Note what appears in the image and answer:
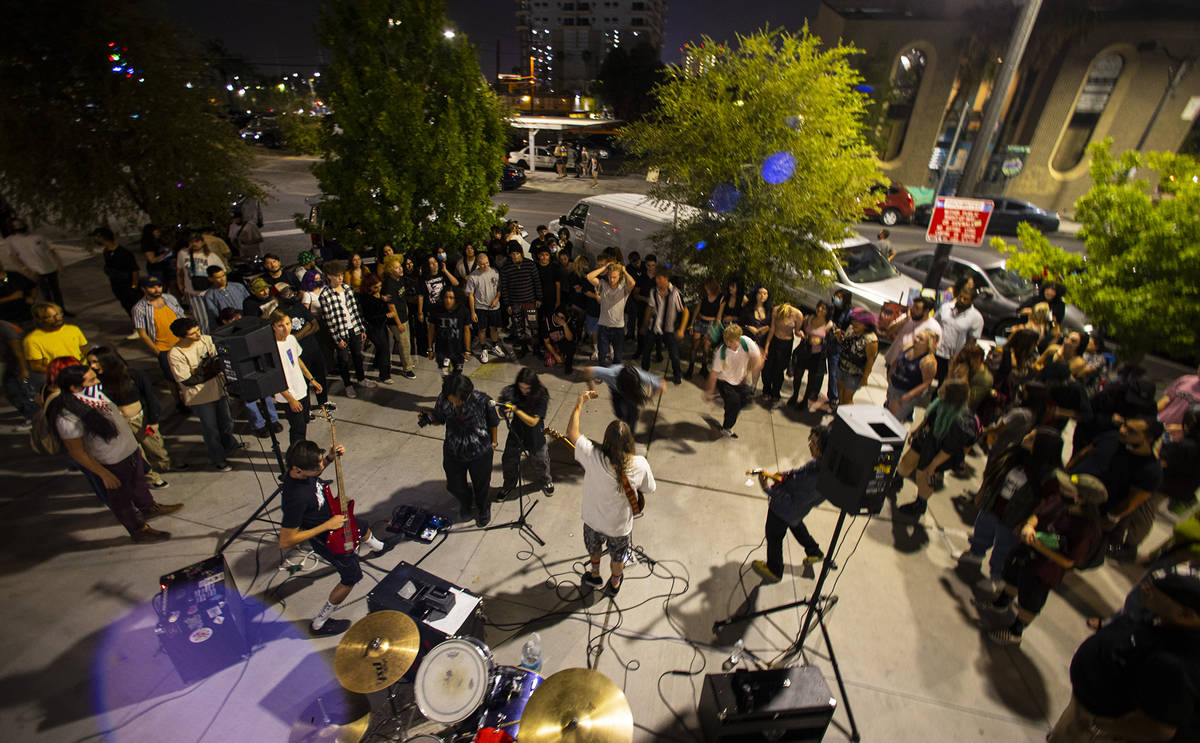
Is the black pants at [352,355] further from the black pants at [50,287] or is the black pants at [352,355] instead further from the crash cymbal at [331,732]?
the black pants at [50,287]

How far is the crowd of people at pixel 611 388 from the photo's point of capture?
3904mm

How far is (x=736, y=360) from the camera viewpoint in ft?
19.8

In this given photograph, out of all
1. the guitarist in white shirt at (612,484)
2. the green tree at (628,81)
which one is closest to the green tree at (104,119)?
the guitarist in white shirt at (612,484)

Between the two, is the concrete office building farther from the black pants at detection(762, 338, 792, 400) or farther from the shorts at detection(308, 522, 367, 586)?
the shorts at detection(308, 522, 367, 586)

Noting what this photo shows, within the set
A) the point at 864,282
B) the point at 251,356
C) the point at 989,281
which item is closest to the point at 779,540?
the point at 251,356

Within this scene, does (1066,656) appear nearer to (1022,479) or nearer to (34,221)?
(1022,479)

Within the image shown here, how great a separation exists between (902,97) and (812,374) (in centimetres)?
3016

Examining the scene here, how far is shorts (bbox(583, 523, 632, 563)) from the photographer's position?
13.1ft

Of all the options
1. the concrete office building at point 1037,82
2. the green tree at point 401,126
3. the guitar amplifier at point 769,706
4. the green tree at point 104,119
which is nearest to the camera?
the guitar amplifier at point 769,706

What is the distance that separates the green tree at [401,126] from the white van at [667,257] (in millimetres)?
3040

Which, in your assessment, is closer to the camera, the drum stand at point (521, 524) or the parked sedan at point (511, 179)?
the drum stand at point (521, 524)

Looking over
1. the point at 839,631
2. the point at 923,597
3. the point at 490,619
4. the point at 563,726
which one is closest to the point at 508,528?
the point at 490,619

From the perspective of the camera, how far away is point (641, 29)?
428 feet

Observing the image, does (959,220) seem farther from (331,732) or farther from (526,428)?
(331,732)
